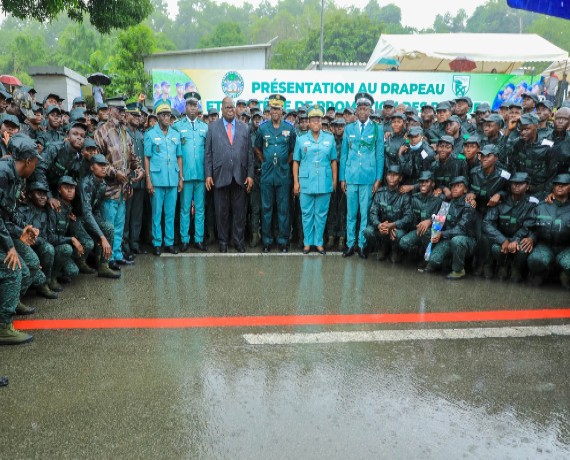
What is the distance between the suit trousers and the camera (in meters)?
7.00

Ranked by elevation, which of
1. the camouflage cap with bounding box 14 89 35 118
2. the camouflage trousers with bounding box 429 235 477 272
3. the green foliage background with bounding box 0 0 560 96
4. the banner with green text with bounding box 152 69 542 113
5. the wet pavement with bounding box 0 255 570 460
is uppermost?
the green foliage background with bounding box 0 0 560 96

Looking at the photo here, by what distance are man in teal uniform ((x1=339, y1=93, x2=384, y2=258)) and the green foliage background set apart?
4968 mm

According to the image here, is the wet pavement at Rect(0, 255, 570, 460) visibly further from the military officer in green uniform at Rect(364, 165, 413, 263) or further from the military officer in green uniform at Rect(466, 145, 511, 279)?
the military officer in green uniform at Rect(364, 165, 413, 263)

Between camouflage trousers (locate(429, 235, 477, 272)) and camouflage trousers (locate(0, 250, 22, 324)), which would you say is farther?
camouflage trousers (locate(429, 235, 477, 272))

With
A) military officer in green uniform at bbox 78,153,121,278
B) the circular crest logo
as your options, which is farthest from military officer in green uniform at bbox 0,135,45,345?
the circular crest logo

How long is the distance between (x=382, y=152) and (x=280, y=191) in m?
1.47

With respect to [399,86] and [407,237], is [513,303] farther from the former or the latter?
[399,86]

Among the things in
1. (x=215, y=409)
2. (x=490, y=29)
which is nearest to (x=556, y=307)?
(x=215, y=409)

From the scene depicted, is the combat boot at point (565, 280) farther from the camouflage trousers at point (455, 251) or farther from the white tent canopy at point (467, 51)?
the white tent canopy at point (467, 51)

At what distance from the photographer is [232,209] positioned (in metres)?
7.11

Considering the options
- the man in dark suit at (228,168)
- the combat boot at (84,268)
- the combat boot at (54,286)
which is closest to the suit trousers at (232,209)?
the man in dark suit at (228,168)

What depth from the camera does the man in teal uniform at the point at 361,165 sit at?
6.72m

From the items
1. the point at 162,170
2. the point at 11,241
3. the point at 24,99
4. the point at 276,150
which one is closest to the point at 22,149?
the point at 11,241

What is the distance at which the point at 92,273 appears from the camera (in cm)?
572
